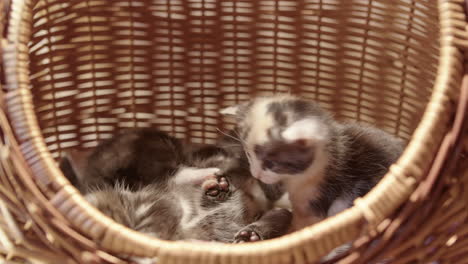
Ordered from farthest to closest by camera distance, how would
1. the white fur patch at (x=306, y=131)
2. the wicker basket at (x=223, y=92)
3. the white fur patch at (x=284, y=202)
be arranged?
1. the white fur patch at (x=284, y=202)
2. the white fur patch at (x=306, y=131)
3. the wicker basket at (x=223, y=92)

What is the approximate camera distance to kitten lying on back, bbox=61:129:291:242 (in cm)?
143

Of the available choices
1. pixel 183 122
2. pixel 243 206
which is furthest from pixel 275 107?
pixel 183 122

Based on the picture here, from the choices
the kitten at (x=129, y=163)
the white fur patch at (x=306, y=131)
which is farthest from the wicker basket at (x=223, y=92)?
the white fur patch at (x=306, y=131)

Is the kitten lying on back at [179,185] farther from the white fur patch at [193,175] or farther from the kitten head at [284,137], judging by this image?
the kitten head at [284,137]

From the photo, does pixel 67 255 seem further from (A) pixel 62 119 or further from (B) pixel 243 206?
(A) pixel 62 119

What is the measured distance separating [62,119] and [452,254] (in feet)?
3.99

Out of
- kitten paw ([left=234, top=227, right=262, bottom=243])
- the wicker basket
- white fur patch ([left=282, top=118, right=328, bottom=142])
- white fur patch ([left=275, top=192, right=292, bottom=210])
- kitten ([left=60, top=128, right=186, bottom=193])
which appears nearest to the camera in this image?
the wicker basket

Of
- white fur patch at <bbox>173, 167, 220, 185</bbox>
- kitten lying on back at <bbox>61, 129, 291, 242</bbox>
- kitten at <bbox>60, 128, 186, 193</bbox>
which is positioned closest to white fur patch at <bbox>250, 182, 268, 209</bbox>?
kitten lying on back at <bbox>61, 129, 291, 242</bbox>

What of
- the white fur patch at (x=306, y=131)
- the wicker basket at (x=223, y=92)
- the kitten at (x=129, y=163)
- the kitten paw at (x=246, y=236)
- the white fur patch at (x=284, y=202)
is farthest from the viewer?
the white fur patch at (x=284, y=202)

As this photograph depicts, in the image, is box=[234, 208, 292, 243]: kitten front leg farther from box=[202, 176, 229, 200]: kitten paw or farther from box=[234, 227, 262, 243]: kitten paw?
box=[202, 176, 229, 200]: kitten paw

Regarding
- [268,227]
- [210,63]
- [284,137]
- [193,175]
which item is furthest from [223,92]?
[284,137]

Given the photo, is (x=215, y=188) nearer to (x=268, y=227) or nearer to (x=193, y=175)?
(x=193, y=175)

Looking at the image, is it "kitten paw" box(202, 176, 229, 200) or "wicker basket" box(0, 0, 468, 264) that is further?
"kitten paw" box(202, 176, 229, 200)

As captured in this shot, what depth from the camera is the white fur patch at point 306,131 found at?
3.95 feet
